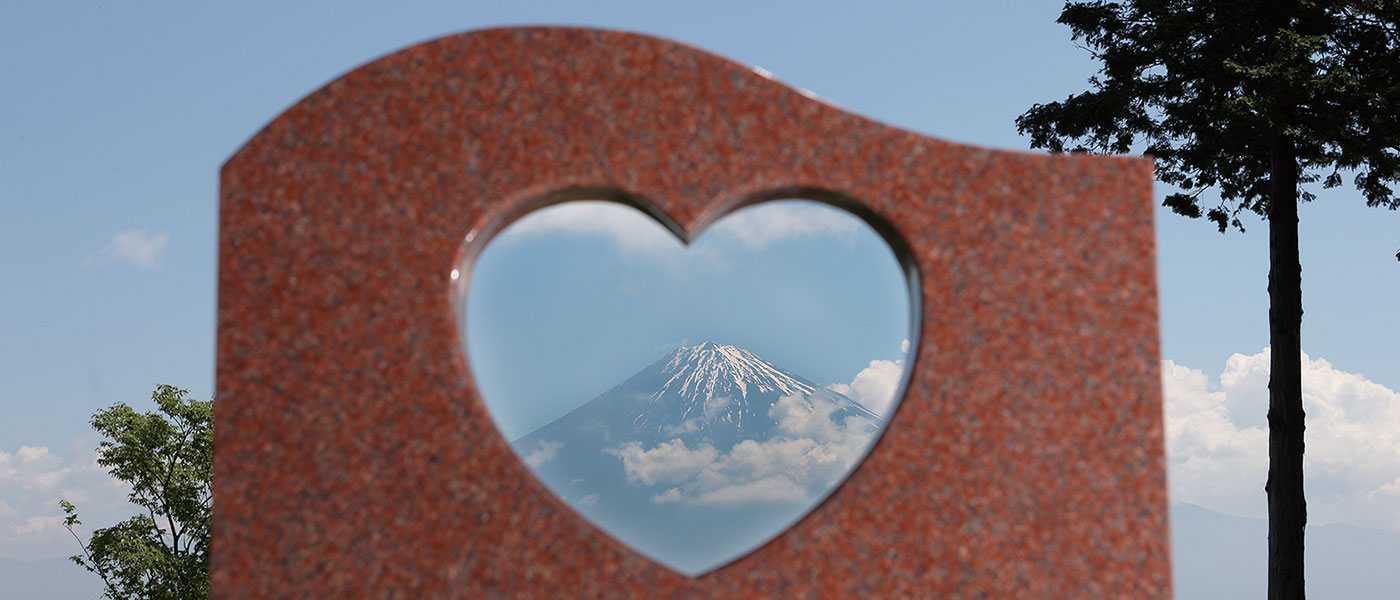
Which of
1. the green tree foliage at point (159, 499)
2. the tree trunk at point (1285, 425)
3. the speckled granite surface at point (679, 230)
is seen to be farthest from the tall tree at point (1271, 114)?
the green tree foliage at point (159, 499)

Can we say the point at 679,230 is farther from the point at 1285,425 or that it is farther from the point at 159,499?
the point at 159,499

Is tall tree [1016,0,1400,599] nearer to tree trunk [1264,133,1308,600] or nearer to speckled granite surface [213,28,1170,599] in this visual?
tree trunk [1264,133,1308,600]

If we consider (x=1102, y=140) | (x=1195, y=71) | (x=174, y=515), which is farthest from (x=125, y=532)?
(x=1195, y=71)

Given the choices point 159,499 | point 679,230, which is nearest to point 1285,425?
point 679,230

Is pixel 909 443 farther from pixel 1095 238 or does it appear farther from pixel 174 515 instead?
pixel 174 515

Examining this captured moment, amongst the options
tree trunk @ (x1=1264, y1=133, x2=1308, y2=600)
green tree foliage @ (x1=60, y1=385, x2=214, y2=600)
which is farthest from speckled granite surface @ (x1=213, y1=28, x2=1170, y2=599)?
green tree foliage @ (x1=60, y1=385, x2=214, y2=600)
